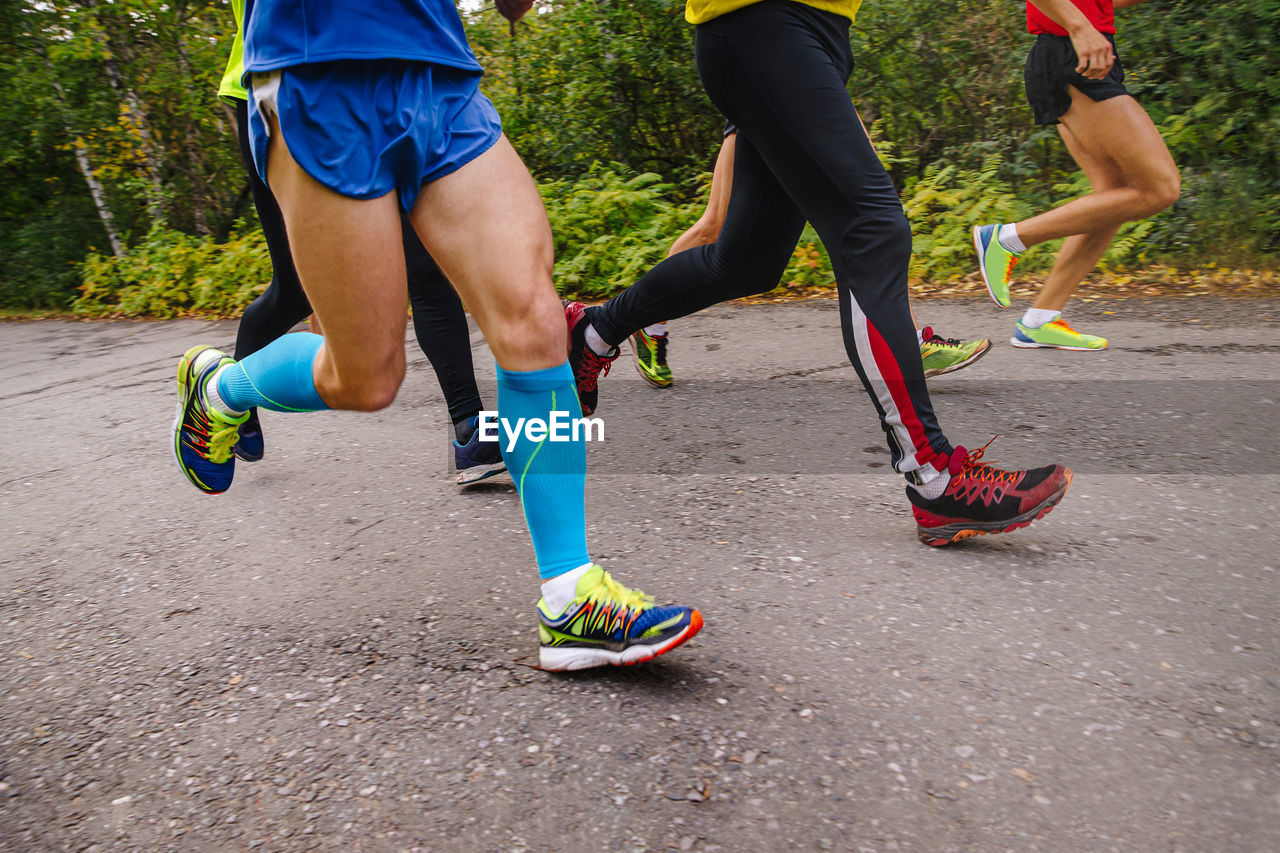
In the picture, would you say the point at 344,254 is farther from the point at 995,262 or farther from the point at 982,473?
the point at 995,262

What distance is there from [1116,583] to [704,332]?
3672 millimetres

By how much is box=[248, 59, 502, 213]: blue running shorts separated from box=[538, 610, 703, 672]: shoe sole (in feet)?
3.39

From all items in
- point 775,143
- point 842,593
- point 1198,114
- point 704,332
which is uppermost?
point 775,143

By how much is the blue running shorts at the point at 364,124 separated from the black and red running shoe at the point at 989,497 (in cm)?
150

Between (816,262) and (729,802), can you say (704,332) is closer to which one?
(816,262)

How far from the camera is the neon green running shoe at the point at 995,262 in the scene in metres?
4.74

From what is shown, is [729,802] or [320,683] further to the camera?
[320,683]

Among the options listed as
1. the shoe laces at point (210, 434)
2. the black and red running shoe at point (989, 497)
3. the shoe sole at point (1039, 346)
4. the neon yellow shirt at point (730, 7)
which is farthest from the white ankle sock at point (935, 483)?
the shoe sole at point (1039, 346)

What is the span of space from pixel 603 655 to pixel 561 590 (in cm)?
17

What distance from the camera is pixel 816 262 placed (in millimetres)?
6871

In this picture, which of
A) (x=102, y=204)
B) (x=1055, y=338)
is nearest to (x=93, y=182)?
(x=102, y=204)

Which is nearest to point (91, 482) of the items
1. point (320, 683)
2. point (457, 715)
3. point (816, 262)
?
point (320, 683)

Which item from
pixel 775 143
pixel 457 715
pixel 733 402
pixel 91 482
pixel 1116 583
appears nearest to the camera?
pixel 457 715

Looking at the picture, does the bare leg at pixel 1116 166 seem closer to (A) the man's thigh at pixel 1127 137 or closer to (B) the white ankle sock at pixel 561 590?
(A) the man's thigh at pixel 1127 137
